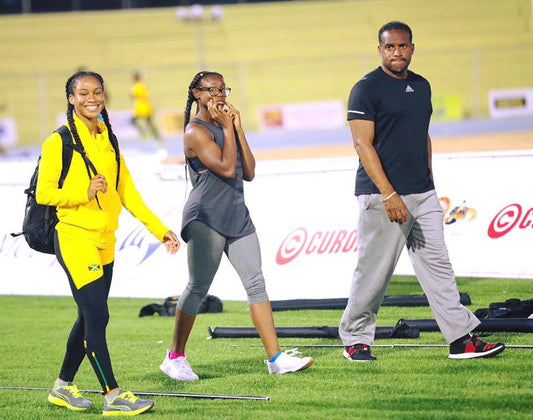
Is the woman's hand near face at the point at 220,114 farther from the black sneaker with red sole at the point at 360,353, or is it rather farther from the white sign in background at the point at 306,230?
the white sign in background at the point at 306,230

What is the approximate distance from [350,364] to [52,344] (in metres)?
3.00

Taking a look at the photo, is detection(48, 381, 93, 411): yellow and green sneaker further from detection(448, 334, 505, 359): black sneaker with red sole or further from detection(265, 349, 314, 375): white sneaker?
detection(448, 334, 505, 359): black sneaker with red sole

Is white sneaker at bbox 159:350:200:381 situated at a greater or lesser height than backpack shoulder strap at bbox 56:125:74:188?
lesser

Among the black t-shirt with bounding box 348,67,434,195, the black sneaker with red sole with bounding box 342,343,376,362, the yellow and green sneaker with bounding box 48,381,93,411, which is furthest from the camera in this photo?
the black sneaker with red sole with bounding box 342,343,376,362

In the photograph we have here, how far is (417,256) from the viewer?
22.7 feet

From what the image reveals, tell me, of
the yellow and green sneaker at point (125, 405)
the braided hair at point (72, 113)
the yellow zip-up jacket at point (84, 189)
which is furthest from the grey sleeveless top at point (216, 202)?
the yellow and green sneaker at point (125, 405)

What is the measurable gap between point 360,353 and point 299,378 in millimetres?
591

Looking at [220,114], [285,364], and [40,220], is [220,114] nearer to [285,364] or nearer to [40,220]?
[40,220]

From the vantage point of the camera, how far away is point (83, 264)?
5.89m

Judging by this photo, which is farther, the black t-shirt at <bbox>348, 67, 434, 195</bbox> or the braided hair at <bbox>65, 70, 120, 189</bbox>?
the black t-shirt at <bbox>348, 67, 434, 195</bbox>

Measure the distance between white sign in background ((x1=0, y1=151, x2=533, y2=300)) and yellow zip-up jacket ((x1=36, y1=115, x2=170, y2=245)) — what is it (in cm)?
452

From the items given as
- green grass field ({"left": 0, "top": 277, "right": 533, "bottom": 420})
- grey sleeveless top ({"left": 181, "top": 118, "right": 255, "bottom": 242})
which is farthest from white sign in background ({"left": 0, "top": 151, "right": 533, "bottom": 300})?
grey sleeveless top ({"left": 181, "top": 118, "right": 255, "bottom": 242})

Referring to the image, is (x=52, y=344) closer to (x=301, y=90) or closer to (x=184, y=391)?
(x=184, y=391)

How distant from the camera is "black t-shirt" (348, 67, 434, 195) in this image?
6.69 metres
